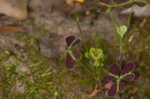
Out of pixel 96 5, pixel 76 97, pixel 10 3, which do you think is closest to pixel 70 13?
pixel 96 5

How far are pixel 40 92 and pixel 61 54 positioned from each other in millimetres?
514

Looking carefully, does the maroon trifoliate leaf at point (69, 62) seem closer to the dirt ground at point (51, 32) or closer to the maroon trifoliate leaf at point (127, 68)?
the dirt ground at point (51, 32)

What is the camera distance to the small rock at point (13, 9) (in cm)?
219

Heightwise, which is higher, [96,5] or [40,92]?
[96,5]

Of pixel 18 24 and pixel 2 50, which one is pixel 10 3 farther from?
pixel 2 50

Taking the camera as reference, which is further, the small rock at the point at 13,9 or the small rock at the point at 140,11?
the small rock at the point at 140,11

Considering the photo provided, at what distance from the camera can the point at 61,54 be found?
2.09 metres

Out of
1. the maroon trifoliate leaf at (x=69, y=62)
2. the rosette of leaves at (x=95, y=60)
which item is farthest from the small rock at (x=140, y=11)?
the maroon trifoliate leaf at (x=69, y=62)

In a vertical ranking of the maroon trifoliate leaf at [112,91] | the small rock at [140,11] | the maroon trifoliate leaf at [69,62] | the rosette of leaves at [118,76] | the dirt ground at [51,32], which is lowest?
the maroon trifoliate leaf at [112,91]

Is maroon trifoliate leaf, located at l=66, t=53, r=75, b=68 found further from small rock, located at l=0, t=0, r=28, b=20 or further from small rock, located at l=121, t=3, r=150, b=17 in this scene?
small rock, located at l=121, t=3, r=150, b=17

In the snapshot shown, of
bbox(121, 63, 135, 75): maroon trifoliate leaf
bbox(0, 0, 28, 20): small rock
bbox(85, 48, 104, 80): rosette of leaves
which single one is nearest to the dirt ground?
bbox(0, 0, 28, 20): small rock

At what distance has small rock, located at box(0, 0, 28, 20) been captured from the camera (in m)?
2.19

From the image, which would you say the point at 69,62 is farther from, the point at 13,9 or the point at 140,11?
the point at 140,11

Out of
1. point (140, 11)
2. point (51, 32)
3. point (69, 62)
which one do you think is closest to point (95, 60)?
point (69, 62)
